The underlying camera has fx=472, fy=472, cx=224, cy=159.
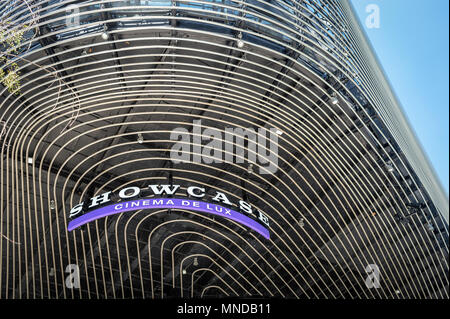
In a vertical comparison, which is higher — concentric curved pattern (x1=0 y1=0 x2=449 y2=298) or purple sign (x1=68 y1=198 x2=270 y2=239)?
concentric curved pattern (x1=0 y1=0 x2=449 y2=298)

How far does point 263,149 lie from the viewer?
15.9m

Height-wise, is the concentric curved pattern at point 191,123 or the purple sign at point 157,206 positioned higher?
the concentric curved pattern at point 191,123

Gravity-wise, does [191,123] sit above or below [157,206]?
above

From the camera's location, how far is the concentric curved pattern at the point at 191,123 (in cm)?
1277

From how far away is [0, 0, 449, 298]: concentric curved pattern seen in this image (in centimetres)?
1277

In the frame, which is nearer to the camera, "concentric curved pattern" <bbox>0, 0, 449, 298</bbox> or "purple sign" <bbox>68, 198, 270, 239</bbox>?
"concentric curved pattern" <bbox>0, 0, 449, 298</bbox>

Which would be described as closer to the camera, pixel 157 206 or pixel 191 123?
pixel 157 206

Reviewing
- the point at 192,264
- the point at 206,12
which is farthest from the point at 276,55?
the point at 192,264

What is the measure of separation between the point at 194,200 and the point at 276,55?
15.9 ft

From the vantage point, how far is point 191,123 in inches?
591

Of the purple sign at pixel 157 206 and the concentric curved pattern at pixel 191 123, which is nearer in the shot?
the concentric curved pattern at pixel 191 123
